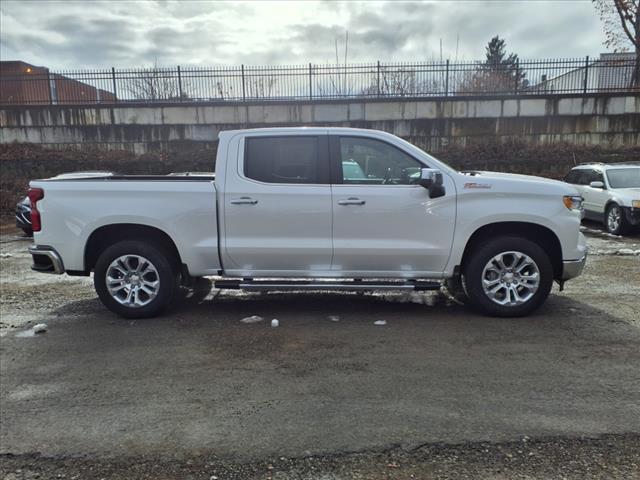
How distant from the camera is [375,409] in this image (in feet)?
11.2

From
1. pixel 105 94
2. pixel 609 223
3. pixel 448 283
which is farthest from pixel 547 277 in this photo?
pixel 105 94

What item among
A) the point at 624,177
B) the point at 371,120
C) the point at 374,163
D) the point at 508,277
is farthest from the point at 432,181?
the point at 371,120

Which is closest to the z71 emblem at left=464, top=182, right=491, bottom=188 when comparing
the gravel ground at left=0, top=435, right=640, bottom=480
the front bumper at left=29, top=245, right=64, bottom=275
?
the gravel ground at left=0, top=435, right=640, bottom=480

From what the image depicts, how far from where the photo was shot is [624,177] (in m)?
11.5

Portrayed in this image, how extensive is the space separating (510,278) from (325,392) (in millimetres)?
2680

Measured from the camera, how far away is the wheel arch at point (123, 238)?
5.54 m

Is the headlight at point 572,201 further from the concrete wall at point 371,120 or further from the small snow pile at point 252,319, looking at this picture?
the concrete wall at point 371,120

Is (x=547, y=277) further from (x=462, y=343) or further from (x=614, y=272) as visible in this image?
(x=614, y=272)

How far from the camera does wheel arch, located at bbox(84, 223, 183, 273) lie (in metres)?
5.54

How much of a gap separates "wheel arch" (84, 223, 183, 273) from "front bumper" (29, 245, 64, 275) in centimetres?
28

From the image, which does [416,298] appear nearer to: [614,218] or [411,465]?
[411,465]

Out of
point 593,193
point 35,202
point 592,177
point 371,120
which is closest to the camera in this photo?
point 35,202

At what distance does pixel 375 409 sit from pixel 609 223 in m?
10.1

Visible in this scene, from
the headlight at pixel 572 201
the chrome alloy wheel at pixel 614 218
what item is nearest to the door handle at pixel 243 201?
the headlight at pixel 572 201
